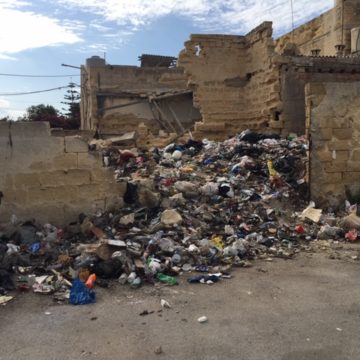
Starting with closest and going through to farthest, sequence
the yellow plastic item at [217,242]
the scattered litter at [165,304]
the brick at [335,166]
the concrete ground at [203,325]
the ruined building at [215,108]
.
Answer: the concrete ground at [203,325] → the scattered litter at [165,304] → the yellow plastic item at [217,242] → the ruined building at [215,108] → the brick at [335,166]

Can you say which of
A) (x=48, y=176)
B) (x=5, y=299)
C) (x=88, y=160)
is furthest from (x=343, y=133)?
(x=5, y=299)

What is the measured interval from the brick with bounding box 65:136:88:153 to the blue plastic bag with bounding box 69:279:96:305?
92.6 inches

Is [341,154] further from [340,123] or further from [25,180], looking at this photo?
[25,180]

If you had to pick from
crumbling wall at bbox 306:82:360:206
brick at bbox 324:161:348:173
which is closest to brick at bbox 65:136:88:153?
crumbling wall at bbox 306:82:360:206

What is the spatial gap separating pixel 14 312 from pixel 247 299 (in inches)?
83.3

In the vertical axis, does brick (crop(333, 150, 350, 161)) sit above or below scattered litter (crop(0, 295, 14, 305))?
above

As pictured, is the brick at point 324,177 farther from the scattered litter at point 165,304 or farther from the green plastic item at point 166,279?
the scattered litter at point 165,304

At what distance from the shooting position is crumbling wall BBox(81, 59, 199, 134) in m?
19.1

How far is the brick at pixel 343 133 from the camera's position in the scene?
23.9 feet

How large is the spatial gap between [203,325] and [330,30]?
13.3 meters

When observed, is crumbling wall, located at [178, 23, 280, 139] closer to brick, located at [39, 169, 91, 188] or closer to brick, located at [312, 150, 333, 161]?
brick, located at [312, 150, 333, 161]

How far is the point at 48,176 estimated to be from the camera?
5.91 m

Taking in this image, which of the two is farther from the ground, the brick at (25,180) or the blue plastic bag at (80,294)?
the brick at (25,180)

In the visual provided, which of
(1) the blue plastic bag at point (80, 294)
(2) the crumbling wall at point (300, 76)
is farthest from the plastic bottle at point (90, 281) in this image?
(2) the crumbling wall at point (300, 76)
